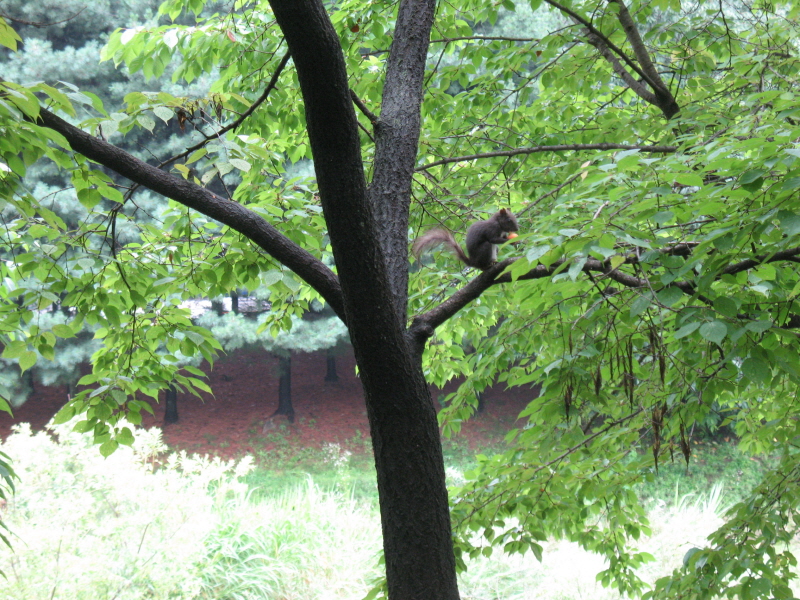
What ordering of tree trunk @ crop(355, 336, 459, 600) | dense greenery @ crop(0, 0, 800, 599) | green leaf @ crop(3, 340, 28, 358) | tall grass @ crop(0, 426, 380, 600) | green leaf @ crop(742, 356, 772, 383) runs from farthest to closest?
tall grass @ crop(0, 426, 380, 600) < green leaf @ crop(3, 340, 28, 358) < tree trunk @ crop(355, 336, 459, 600) < dense greenery @ crop(0, 0, 800, 599) < green leaf @ crop(742, 356, 772, 383)

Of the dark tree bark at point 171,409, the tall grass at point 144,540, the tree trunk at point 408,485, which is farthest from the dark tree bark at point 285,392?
the tree trunk at point 408,485

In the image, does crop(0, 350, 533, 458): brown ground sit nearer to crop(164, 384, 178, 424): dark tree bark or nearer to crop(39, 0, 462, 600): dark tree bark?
crop(164, 384, 178, 424): dark tree bark

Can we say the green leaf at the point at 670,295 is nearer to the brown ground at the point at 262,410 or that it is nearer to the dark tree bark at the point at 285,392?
the brown ground at the point at 262,410

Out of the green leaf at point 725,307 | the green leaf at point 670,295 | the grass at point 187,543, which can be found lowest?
the grass at point 187,543

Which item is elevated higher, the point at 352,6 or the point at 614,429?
the point at 352,6

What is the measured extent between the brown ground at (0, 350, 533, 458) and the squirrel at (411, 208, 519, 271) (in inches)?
360

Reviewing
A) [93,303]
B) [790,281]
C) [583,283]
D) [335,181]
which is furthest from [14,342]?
[790,281]

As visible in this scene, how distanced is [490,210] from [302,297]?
99 cm

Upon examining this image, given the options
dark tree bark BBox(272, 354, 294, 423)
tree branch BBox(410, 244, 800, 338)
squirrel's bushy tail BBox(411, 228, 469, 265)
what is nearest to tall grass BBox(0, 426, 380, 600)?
squirrel's bushy tail BBox(411, 228, 469, 265)

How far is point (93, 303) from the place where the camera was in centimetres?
198

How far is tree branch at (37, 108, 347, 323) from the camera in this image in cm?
147

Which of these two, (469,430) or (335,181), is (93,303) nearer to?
(335,181)

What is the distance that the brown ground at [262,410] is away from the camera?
11039 millimetres

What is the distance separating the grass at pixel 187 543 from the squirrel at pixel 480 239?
2.53 metres
